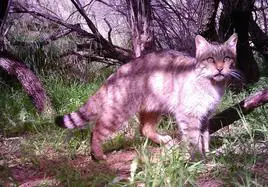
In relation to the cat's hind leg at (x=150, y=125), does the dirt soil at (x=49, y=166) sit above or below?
below

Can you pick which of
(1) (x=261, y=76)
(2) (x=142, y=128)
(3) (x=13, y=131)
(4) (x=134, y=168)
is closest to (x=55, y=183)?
Result: (4) (x=134, y=168)

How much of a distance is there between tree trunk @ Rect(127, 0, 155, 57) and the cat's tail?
3.90ft

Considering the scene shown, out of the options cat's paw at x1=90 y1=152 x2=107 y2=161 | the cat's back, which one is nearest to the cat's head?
the cat's back

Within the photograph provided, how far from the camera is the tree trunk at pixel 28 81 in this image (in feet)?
20.1

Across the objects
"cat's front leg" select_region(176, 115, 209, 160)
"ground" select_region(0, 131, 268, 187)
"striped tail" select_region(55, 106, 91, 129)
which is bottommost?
"ground" select_region(0, 131, 268, 187)

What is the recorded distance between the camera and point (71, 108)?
629 cm

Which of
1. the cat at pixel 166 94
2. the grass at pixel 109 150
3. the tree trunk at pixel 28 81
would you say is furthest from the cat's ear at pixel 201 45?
the tree trunk at pixel 28 81

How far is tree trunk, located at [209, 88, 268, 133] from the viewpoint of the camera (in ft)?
13.8

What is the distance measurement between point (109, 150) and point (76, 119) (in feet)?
1.57

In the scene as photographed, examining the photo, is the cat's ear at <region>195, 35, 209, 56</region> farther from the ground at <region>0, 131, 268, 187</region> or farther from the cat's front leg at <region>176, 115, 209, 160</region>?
the ground at <region>0, 131, 268, 187</region>

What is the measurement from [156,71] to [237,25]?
10.2 ft

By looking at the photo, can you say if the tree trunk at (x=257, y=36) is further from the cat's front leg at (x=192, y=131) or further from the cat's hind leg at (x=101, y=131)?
the cat's hind leg at (x=101, y=131)

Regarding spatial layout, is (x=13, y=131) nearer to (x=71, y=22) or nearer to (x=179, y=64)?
(x=179, y=64)

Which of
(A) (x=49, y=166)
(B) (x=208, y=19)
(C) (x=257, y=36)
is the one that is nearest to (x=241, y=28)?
(C) (x=257, y=36)
